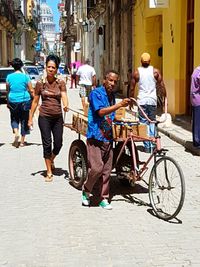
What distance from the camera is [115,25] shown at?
83.5 ft

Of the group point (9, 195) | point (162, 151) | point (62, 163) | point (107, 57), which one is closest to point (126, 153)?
point (162, 151)

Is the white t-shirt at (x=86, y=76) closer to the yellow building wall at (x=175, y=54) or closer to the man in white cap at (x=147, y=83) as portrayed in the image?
the yellow building wall at (x=175, y=54)

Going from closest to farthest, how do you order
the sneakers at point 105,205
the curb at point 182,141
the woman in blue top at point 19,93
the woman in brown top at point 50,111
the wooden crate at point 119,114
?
the sneakers at point 105,205 < the wooden crate at point 119,114 < the woman in brown top at point 50,111 < the curb at point 182,141 < the woman in blue top at point 19,93

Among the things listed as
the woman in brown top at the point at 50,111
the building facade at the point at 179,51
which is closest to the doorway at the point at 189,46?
the building facade at the point at 179,51

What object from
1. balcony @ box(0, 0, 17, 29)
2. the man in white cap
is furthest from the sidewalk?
balcony @ box(0, 0, 17, 29)

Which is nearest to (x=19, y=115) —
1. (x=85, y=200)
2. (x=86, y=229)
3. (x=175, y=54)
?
(x=175, y=54)

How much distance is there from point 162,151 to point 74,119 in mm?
2046

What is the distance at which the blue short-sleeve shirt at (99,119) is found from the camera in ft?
20.1

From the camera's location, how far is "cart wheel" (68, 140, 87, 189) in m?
7.23

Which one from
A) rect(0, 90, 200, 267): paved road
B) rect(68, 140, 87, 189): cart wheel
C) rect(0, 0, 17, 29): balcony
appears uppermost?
rect(0, 0, 17, 29): balcony

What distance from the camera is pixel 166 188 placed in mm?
5914

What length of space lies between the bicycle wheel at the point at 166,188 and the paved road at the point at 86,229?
0.15m

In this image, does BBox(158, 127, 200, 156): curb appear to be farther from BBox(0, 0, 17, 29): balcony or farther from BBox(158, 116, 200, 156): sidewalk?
BBox(0, 0, 17, 29): balcony

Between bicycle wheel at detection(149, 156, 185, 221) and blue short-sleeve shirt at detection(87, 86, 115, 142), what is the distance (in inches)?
28.9
